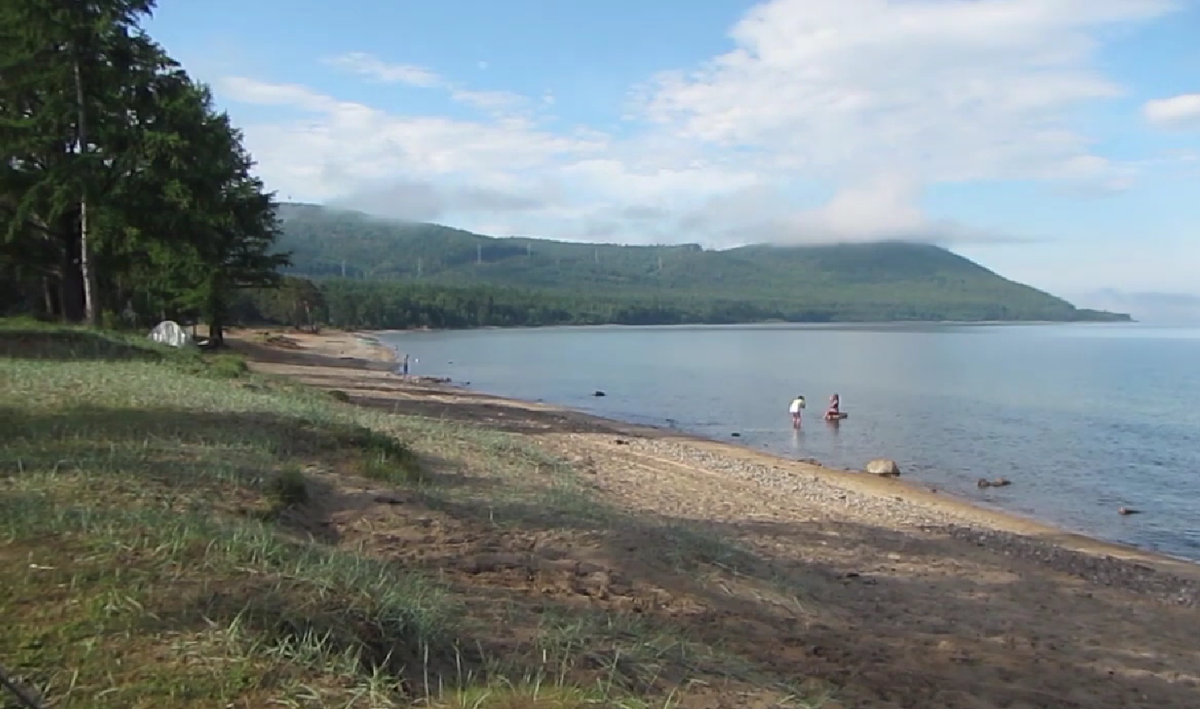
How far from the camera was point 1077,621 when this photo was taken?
10.5 metres

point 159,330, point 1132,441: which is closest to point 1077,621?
point 1132,441

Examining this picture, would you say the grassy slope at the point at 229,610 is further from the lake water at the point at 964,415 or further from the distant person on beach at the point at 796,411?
the distant person on beach at the point at 796,411

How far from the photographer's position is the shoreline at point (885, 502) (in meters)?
14.5

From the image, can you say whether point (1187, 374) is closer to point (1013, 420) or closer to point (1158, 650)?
point (1013, 420)

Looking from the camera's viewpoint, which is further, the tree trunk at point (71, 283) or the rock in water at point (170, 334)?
the rock in water at point (170, 334)

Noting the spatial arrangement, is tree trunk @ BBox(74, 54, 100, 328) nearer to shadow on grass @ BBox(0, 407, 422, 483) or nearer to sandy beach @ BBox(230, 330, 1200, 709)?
sandy beach @ BBox(230, 330, 1200, 709)

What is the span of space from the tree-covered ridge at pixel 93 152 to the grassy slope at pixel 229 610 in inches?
701

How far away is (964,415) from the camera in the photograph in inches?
1618

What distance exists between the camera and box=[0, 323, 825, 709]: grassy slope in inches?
138

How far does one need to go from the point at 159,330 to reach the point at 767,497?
23293mm

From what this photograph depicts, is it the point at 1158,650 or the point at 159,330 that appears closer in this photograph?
the point at 1158,650

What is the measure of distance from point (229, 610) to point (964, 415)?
4107 centimetres

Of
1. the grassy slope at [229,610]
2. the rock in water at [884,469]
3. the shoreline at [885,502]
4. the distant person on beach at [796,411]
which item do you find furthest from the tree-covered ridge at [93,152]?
the distant person on beach at [796,411]

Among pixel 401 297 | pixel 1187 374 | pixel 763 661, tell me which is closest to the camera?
pixel 763 661
